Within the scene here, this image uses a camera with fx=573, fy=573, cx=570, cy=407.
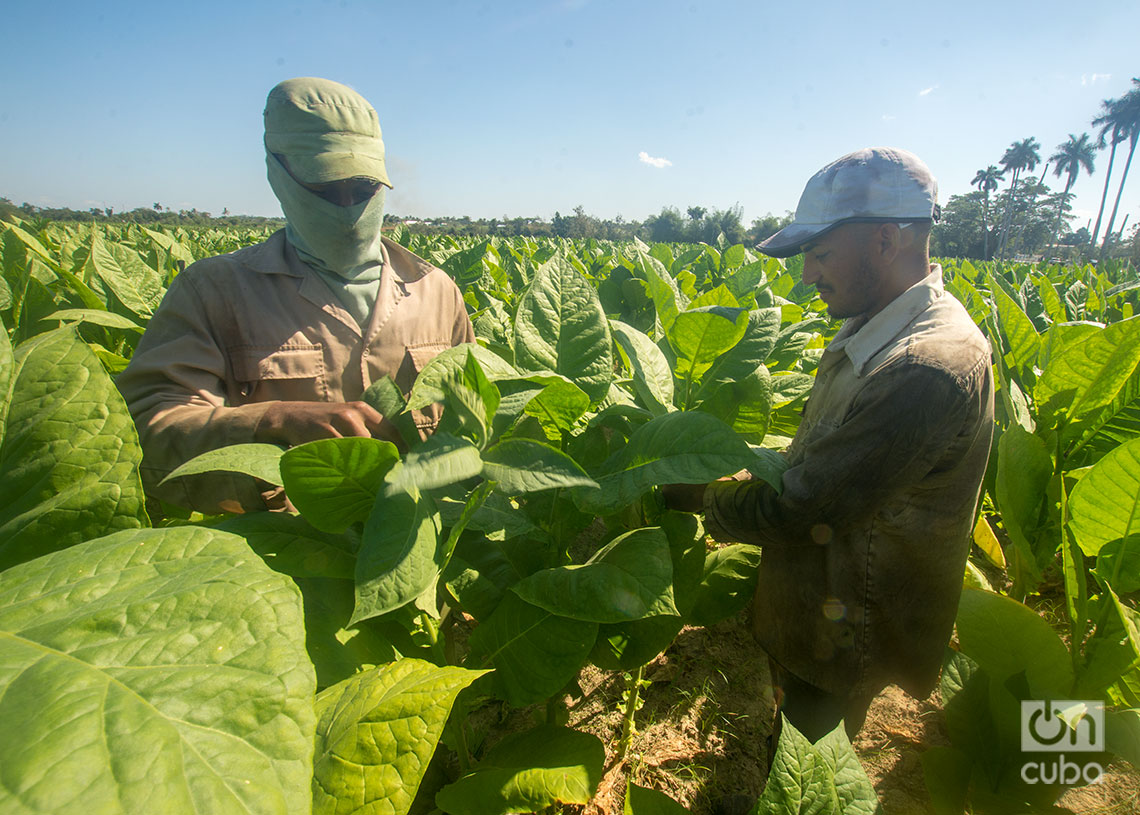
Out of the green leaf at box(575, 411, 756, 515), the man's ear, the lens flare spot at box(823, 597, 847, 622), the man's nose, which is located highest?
the man's ear

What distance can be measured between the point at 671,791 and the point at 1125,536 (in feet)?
5.41

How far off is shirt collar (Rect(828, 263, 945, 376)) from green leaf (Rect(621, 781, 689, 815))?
51.5 inches

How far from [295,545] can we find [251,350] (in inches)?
46.9

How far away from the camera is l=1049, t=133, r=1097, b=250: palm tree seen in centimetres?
7581

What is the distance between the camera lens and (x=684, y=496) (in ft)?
5.44

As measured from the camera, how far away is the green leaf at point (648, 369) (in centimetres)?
128

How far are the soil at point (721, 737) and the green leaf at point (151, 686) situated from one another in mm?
1709

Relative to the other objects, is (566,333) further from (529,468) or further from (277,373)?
(277,373)

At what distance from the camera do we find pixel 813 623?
76.9 inches

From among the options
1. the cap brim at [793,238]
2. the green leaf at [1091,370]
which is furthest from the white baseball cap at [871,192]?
the green leaf at [1091,370]

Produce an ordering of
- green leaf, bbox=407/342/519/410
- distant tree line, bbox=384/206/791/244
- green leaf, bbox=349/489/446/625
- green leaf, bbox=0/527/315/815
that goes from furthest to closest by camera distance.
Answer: distant tree line, bbox=384/206/791/244, green leaf, bbox=407/342/519/410, green leaf, bbox=349/489/446/625, green leaf, bbox=0/527/315/815

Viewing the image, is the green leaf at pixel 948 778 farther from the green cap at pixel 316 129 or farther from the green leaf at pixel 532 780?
the green cap at pixel 316 129

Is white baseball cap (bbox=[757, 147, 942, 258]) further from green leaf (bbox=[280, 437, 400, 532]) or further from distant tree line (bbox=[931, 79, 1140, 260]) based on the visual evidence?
distant tree line (bbox=[931, 79, 1140, 260])

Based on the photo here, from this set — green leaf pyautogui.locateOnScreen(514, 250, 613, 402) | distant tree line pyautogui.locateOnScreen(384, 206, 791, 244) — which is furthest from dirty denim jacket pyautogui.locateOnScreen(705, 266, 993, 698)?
distant tree line pyautogui.locateOnScreen(384, 206, 791, 244)
